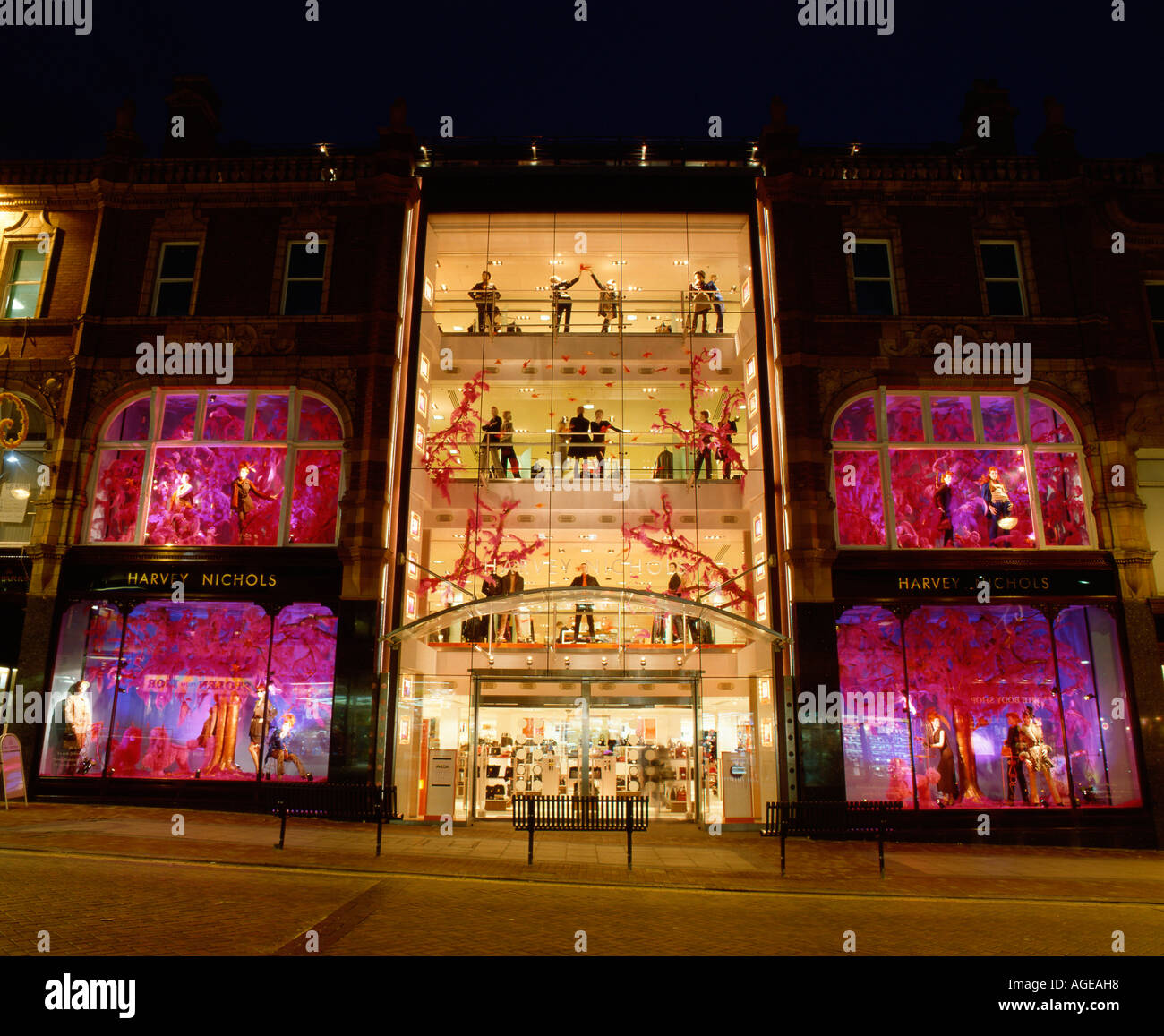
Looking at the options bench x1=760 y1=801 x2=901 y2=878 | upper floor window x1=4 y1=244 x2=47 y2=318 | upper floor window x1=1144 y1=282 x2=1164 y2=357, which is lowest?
bench x1=760 y1=801 x2=901 y2=878

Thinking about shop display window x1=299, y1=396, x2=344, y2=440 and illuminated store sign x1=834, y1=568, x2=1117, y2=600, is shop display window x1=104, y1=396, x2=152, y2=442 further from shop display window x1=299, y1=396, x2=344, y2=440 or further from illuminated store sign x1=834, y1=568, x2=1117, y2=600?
illuminated store sign x1=834, y1=568, x2=1117, y2=600

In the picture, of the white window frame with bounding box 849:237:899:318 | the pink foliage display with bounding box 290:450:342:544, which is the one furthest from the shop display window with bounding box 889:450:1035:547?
the pink foliage display with bounding box 290:450:342:544

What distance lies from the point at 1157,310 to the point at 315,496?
20.9 m

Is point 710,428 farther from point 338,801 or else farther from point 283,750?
point 283,750

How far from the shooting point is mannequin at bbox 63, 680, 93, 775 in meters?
19.0

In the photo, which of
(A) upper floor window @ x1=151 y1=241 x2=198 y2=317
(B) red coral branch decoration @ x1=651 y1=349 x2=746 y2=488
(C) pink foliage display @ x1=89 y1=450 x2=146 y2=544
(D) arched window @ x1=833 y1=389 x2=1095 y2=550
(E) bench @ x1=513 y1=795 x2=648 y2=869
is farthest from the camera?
(B) red coral branch decoration @ x1=651 y1=349 x2=746 y2=488

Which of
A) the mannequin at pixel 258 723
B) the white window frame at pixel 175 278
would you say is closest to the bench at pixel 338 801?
the mannequin at pixel 258 723

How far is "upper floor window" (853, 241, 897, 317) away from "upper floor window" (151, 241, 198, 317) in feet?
54.7

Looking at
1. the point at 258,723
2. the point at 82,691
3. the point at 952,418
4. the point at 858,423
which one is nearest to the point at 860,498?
the point at 858,423

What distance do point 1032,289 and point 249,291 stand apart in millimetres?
19322

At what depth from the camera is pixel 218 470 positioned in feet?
66.8

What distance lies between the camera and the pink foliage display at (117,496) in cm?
2003

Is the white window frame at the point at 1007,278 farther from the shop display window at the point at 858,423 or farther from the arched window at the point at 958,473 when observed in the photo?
the shop display window at the point at 858,423

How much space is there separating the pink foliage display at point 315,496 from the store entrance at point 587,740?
5076mm
